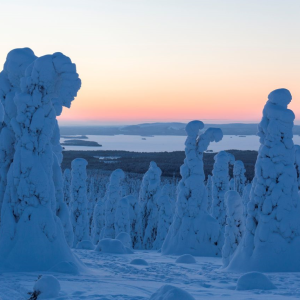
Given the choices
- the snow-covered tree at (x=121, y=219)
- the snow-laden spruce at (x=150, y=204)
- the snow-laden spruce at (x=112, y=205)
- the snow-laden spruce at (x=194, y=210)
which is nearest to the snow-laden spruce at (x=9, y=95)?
the snow-laden spruce at (x=194, y=210)

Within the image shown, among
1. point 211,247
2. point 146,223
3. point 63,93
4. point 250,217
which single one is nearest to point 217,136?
Answer: point 211,247

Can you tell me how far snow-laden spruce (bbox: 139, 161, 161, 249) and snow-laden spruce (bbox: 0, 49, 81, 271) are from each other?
64.8ft

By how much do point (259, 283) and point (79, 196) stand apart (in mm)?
23091

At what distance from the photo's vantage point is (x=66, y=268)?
10266 millimetres

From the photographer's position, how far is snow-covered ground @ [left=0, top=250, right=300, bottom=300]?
7504 millimetres

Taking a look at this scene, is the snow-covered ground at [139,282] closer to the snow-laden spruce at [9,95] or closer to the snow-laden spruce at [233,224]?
the snow-laden spruce at [233,224]

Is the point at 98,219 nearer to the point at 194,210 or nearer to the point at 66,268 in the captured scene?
the point at 194,210

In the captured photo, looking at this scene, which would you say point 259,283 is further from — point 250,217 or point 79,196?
point 79,196

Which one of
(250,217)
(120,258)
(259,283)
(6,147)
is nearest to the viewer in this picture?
(259,283)

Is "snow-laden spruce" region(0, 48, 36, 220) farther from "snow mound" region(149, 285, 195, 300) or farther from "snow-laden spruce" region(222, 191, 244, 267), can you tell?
"snow-laden spruce" region(222, 191, 244, 267)

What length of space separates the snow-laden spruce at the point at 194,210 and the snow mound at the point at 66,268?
9.43 meters

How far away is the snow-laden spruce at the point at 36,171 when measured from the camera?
10.8 meters

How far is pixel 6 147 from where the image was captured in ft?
38.0

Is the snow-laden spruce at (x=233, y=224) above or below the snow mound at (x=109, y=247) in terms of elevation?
above
